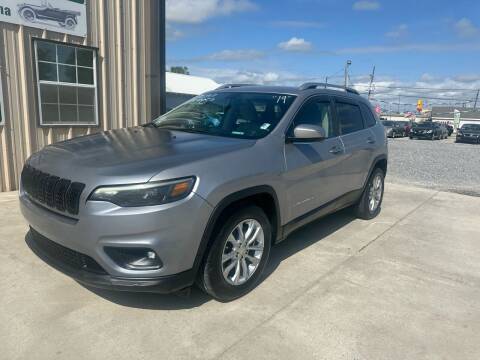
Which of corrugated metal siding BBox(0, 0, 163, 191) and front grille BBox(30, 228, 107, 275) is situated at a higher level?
corrugated metal siding BBox(0, 0, 163, 191)

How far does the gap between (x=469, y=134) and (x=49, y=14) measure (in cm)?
3015

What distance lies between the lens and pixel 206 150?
10.0ft

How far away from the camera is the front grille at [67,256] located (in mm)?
2697

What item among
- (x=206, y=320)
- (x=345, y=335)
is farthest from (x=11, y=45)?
(x=345, y=335)

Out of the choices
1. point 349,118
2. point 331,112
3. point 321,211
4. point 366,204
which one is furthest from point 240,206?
point 366,204

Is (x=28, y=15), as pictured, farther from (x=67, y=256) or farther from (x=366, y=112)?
(x=366, y=112)

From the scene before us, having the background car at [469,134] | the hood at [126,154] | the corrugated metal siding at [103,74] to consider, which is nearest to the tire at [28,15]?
the corrugated metal siding at [103,74]

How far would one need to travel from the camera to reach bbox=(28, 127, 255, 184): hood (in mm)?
2648

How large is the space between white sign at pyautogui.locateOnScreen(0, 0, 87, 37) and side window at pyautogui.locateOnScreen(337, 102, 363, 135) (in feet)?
16.4

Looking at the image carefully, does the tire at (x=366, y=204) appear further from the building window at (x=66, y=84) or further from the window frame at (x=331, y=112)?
the building window at (x=66, y=84)

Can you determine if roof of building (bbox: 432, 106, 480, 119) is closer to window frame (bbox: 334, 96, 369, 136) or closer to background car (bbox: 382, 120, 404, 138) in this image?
background car (bbox: 382, 120, 404, 138)

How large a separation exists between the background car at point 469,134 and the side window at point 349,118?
28.1m

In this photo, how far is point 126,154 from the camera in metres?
2.97

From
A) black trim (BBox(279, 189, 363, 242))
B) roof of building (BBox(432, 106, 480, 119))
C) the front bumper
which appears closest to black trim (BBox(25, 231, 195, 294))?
the front bumper
